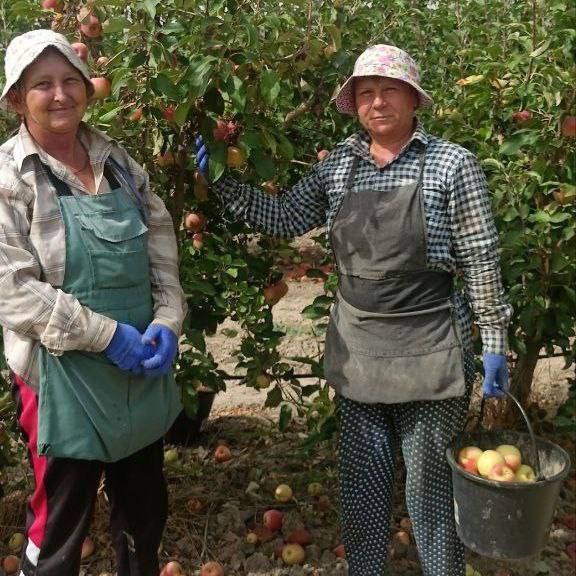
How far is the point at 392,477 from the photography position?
2.13 m

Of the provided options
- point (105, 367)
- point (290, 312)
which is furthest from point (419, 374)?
point (290, 312)

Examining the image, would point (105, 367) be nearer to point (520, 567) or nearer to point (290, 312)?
point (520, 567)

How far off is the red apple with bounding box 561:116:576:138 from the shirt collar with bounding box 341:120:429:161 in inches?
24.7

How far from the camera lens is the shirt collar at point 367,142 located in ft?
6.24

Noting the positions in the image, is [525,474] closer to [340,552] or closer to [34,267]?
[340,552]

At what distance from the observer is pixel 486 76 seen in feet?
8.75

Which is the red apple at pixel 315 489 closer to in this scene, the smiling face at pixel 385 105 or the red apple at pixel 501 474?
the red apple at pixel 501 474

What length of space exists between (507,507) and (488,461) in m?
0.13

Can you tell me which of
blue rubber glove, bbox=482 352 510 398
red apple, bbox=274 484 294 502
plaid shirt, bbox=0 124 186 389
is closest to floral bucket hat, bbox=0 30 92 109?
plaid shirt, bbox=0 124 186 389

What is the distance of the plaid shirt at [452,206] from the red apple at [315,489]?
1.07 metres

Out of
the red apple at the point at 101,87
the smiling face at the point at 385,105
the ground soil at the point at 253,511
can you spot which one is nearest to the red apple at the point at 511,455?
the ground soil at the point at 253,511

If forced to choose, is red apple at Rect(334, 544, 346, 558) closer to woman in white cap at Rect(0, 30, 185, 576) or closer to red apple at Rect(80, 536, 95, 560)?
red apple at Rect(80, 536, 95, 560)

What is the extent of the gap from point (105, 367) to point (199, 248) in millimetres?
727

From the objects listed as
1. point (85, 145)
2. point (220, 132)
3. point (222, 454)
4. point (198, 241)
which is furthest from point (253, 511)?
point (85, 145)
